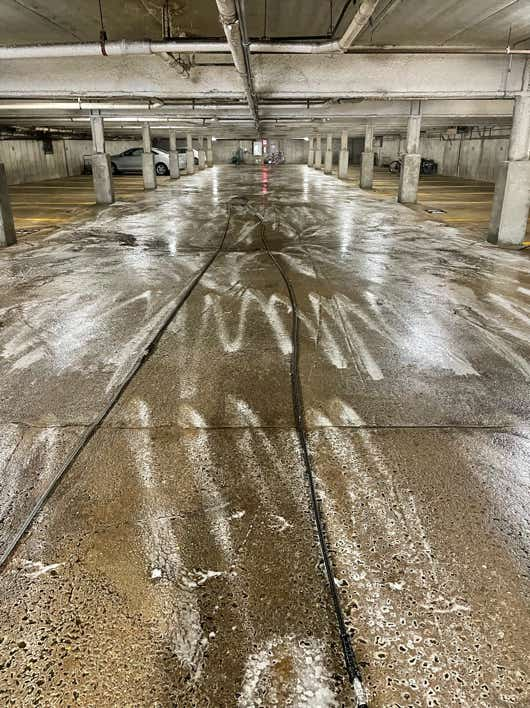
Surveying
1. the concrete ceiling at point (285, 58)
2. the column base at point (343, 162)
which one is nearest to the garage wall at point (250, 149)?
the column base at point (343, 162)

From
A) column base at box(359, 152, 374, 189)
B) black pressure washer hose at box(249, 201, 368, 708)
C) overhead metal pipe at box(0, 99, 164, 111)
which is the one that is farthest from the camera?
column base at box(359, 152, 374, 189)

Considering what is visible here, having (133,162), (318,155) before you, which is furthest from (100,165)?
(318,155)

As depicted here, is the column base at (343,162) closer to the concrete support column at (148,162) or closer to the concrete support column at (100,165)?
the concrete support column at (148,162)

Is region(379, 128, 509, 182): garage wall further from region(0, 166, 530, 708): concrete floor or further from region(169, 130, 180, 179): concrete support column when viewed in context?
region(0, 166, 530, 708): concrete floor

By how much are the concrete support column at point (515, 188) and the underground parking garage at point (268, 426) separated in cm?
4

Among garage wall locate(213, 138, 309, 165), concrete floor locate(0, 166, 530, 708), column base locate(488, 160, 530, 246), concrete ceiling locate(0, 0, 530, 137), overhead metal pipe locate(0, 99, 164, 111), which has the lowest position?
concrete floor locate(0, 166, 530, 708)

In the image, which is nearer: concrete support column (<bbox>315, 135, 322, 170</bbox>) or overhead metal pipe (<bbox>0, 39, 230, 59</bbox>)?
overhead metal pipe (<bbox>0, 39, 230, 59</bbox>)

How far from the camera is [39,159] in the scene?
2320 cm

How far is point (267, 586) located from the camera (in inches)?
79.4

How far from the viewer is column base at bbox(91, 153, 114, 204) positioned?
46.5 feet

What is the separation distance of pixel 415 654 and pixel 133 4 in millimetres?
6150

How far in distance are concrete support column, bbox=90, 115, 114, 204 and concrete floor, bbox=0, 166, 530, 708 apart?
991cm

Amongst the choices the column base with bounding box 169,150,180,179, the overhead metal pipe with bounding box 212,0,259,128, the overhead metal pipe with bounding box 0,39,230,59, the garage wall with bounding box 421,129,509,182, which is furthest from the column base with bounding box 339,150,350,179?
the overhead metal pipe with bounding box 0,39,230,59

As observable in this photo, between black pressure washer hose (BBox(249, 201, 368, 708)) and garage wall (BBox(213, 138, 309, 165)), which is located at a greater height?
garage wall (BBox(213, 138, 309, 165))
